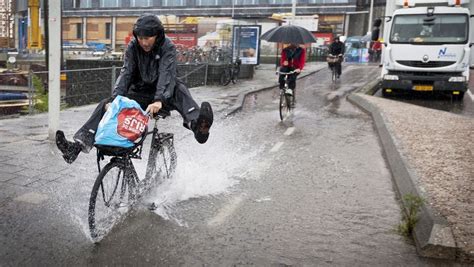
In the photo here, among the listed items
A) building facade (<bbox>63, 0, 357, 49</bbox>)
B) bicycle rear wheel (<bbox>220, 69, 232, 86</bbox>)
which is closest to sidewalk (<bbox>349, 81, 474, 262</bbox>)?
bicycle rear wheel (<bbox>220, 69, 232, 86</bbox>)

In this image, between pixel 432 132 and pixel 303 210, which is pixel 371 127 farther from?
pixel 303 210

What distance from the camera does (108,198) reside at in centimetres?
430

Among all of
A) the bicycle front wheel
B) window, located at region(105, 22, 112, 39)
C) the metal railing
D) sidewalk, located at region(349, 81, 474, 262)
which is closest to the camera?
sidewalk, located at region(349, 81, 474, 262)

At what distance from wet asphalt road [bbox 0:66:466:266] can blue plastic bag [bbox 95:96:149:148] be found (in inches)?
35.1

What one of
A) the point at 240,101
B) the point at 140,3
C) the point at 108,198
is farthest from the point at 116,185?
the point at 140,3

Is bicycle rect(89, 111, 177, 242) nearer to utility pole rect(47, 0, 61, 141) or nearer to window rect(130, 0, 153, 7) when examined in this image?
utility pole rect(47, 0, 61, 141)

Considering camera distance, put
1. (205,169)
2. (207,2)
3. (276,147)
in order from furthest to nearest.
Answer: (207,2) < (276,147) < (205,169)

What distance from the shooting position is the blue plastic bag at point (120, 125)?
4.14 m

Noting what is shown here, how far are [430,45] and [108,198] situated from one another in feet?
43.5

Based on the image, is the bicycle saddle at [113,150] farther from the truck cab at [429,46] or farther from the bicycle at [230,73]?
the bicycle at [230,73]

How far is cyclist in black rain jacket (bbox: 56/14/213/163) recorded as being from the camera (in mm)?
4520

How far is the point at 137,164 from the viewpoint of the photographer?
6426 millimetres

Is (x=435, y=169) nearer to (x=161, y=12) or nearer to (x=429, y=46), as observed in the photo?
(x=429, y=46)

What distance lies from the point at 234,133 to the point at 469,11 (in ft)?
31.6
